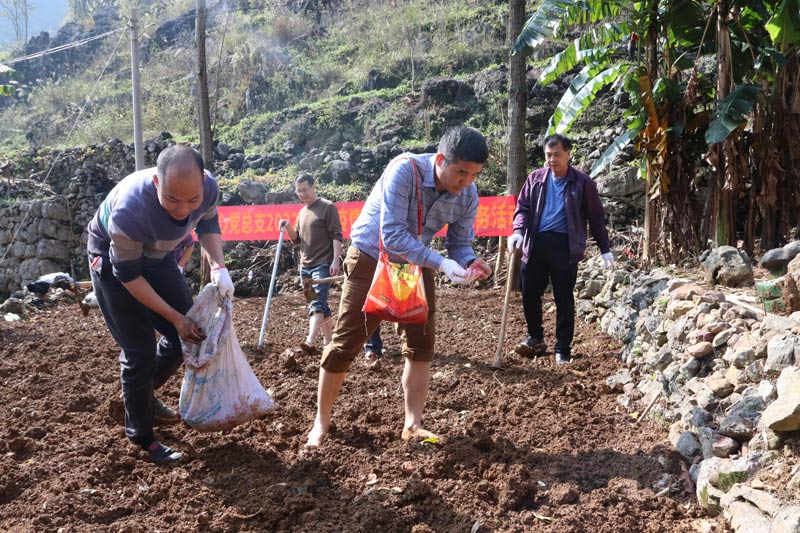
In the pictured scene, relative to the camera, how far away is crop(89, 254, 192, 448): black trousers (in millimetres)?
3299

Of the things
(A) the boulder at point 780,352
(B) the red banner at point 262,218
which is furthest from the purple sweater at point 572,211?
(B) the red banner at point 262,218

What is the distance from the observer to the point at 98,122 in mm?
23297

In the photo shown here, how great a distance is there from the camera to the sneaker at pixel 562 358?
542cm

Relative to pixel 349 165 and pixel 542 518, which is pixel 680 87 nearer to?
pixel 542 518

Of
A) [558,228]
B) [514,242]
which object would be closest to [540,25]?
[558,228]

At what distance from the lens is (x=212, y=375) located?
11.3ft

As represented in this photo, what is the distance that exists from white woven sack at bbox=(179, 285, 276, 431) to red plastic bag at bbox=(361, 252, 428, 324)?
0.78 meters

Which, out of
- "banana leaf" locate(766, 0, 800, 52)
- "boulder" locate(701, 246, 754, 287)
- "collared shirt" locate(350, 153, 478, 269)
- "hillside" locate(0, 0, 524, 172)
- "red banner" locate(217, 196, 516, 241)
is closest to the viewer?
"collared shirt" locate(350, 153, 478, 269)

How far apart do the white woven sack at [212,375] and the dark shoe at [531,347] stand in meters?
2.86

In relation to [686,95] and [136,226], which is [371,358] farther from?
[686,95]

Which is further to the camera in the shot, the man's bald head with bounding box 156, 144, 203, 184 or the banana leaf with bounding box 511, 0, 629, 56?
the banana leaf with bounding box 511, 0, 629, 56

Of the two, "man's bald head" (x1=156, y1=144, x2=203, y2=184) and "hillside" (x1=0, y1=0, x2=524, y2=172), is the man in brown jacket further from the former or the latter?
"hillside" (x1=0, y1=0, x2=524, y2=172)

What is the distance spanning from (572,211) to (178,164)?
133 inches

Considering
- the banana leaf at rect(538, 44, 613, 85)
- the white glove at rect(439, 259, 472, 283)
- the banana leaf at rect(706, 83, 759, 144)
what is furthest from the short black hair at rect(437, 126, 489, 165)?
the banana leaf at rect(538, 44, 613, 85)
